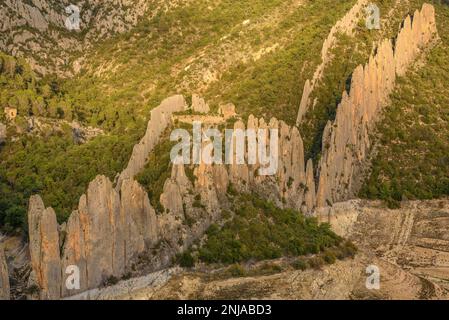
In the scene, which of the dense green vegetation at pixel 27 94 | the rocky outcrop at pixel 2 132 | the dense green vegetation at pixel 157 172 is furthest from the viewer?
the dense green vegetation at pixel 27 94

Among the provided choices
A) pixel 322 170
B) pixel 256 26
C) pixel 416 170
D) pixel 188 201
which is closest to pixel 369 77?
pixel 416 170

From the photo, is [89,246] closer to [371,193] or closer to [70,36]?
[371,193]
